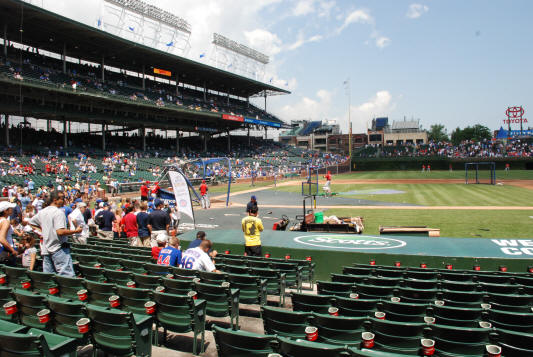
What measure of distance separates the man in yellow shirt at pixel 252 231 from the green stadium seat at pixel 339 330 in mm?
4956

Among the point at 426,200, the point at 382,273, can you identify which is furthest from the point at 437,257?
the point at 426,200

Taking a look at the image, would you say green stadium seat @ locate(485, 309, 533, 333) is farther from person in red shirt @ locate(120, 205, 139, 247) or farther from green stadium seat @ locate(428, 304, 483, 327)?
person in red shirt @ locate(120, 205, 139, 247)

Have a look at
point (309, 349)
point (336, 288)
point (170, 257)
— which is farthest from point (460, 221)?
point (309, 349)

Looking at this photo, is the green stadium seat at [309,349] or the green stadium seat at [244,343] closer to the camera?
the green stadium seat at [309,349]

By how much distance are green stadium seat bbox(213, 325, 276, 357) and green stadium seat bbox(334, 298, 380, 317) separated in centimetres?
177

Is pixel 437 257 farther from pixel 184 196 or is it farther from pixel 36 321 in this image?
pixel 184 196

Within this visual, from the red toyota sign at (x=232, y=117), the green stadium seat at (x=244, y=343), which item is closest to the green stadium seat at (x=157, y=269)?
the green stadium seat at (x=244, y=343)

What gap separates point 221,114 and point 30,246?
5225 cm

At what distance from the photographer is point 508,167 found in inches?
2152

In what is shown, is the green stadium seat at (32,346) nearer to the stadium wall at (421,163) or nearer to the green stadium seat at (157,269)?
the green stadium seat at (157,269)

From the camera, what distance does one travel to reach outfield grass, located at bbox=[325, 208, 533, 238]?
1484cm

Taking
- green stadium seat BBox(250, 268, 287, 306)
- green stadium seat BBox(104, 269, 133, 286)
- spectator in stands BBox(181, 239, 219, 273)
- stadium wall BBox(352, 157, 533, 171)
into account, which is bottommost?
green stadium seat BBox(250, 268, 287, 306)

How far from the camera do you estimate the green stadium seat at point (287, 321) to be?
3969 mm

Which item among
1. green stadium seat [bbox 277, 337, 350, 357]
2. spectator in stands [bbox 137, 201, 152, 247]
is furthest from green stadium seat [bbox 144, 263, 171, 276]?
spectator in stands [bbox 137, 201, 152, 247]
